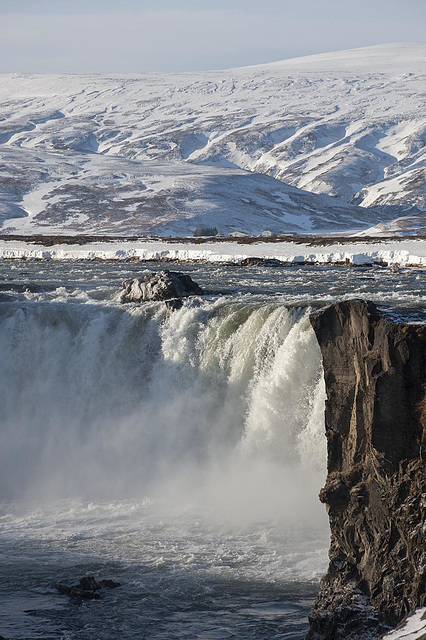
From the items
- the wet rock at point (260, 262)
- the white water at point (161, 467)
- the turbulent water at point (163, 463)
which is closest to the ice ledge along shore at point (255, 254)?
the wet rock at point (260, 262)

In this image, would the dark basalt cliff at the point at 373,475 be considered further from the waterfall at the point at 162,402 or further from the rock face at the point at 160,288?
the rock face at the point at 160,288

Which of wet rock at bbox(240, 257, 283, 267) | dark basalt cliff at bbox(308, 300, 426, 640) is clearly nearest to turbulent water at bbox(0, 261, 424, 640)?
dark basalt cliff at bbox(308, 300, 426, 640)

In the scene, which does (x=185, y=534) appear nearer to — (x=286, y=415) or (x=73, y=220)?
(x=286, y=415)

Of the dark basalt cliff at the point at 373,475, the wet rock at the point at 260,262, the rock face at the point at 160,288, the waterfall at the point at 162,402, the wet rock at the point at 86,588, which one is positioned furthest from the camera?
the wet rock at the point at 260,262

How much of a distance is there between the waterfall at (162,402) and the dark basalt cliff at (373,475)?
8.77 metres

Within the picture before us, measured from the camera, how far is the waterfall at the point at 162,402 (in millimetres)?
25844

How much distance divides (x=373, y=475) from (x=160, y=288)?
21.5 metres

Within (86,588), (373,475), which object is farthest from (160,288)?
(373,475)

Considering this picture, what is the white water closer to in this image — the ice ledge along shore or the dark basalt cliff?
the dark basalt cliff

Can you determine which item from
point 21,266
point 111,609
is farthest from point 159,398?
point 21,266

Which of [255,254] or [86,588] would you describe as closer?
[86,588]

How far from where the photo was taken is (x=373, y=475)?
583 inches

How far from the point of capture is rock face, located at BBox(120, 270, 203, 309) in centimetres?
3527

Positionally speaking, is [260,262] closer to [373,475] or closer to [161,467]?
[161,467]
